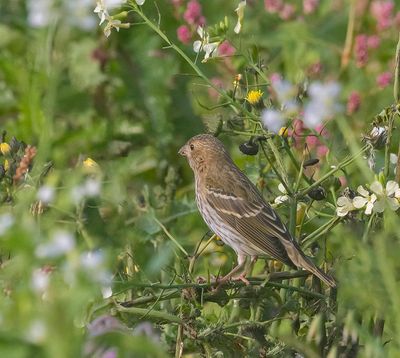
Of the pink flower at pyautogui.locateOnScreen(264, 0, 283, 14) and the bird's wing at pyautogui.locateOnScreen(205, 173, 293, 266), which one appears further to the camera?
the pink flower at pyautogui.locateOnScreen(264, 0, 283, 14)

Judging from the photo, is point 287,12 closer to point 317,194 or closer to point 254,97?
point 254,97

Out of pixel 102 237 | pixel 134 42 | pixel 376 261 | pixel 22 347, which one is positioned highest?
pixel 22 347

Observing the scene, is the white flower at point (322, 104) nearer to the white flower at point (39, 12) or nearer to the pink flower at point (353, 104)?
the pink flower at point (353, 104)

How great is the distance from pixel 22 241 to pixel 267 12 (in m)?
5.61

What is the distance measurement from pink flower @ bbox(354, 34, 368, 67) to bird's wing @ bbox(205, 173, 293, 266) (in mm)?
1613

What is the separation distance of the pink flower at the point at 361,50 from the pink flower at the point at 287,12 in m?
0.47

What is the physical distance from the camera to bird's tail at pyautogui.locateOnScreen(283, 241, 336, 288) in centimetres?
382

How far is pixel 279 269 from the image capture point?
15.1 feet

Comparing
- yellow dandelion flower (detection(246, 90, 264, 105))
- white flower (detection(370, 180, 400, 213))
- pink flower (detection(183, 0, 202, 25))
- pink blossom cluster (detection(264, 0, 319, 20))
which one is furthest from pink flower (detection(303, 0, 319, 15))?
white flower (detection(370, 180, 400, 213))

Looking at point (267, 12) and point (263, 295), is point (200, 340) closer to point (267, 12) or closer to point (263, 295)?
point (263, 295)

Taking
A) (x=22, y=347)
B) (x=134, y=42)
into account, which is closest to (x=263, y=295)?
(x=22, y=347)

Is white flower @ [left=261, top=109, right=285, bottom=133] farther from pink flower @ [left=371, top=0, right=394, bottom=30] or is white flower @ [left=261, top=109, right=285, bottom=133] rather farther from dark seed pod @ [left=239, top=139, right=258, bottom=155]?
pink flower @ [left=371, top=0, right=394, bottom=30]

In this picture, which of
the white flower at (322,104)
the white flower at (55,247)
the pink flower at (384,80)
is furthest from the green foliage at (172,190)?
the pink flower at (384,80)

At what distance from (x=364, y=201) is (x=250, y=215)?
3.82ft
